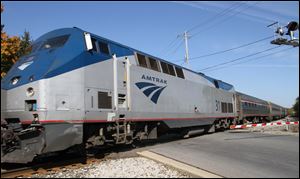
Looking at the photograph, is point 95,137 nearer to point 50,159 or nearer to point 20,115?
point 50,159

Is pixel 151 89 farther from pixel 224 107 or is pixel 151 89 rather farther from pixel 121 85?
pixel 224 107

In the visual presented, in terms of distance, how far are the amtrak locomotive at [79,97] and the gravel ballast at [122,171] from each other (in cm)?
78

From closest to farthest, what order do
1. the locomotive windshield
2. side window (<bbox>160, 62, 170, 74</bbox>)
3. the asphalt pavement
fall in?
the asphalt pavement
the locomotive windshield
side window (<bbox>160, 62, 170, 74</bbox>)

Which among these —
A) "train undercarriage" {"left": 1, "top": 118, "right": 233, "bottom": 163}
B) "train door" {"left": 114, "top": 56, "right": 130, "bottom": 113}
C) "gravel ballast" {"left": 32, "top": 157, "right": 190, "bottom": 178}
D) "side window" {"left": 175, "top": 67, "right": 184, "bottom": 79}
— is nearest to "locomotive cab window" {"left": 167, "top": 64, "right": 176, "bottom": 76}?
"side window" {"left": 175, "top": 67, "right": 184, "bottom": 79}

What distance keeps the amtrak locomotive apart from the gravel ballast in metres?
0.78

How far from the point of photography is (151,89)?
44.2 feet

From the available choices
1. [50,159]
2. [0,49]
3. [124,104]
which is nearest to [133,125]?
[124,104]

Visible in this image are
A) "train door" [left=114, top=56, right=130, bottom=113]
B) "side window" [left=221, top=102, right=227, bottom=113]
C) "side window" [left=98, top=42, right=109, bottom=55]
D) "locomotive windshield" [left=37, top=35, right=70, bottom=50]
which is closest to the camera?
"locomotive windshield" [left=37, top=35, right=70, bottom=50]

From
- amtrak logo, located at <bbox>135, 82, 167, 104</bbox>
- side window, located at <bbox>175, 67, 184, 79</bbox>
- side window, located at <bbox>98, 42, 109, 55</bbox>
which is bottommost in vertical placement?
amtrak logo, located at <bbox>135, 82, 167, 104</bbox>

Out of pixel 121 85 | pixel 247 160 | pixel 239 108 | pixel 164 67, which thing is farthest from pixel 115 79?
pixel 239 108

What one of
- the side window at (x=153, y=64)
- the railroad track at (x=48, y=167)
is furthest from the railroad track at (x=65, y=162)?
the side window at (x=153, y=64)

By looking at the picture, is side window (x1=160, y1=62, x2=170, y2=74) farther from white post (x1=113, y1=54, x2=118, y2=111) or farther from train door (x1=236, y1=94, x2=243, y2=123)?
train door (x1=236, y1=94, x2=243, y2=123)

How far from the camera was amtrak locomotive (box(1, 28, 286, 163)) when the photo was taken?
8.71m

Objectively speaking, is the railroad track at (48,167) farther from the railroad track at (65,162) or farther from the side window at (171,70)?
the side window at (171,70)
